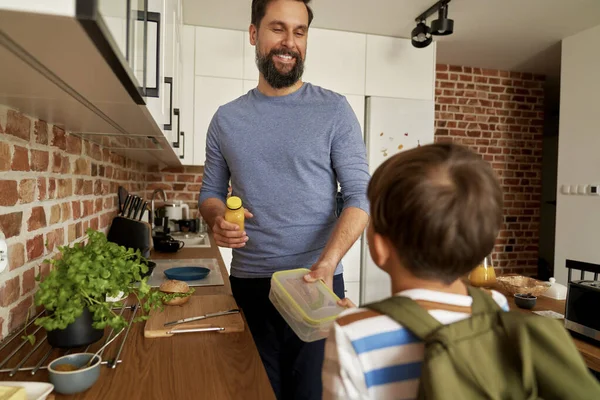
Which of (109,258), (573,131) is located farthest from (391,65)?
(109,258)

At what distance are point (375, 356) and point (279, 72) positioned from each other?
1.11m

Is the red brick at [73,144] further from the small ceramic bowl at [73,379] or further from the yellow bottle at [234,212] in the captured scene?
the small ceramic bowl at [73,379]

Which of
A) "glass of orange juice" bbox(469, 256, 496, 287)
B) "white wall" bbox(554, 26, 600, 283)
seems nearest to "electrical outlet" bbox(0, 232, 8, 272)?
"glass of orange juice" bbox(469, 256, 496, 287)

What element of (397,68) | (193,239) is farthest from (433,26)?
(193,239)

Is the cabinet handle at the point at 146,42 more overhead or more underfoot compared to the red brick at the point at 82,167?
more overhead

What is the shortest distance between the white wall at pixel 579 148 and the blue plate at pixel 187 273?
294cm

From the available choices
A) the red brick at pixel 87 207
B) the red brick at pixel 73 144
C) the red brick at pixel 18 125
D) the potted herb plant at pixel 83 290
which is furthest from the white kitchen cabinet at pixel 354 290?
the red brick at pixel 18 125

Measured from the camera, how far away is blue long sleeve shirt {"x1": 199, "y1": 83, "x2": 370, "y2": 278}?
145 cm

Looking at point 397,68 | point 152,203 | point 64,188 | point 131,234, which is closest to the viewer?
point 64,188

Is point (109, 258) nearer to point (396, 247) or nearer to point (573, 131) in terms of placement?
point (396, 247)

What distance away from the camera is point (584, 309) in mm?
1385

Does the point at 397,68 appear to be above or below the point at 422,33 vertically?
below

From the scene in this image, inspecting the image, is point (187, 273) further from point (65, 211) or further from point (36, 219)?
point (36, 219)

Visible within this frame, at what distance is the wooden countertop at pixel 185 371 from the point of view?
0.82 m
